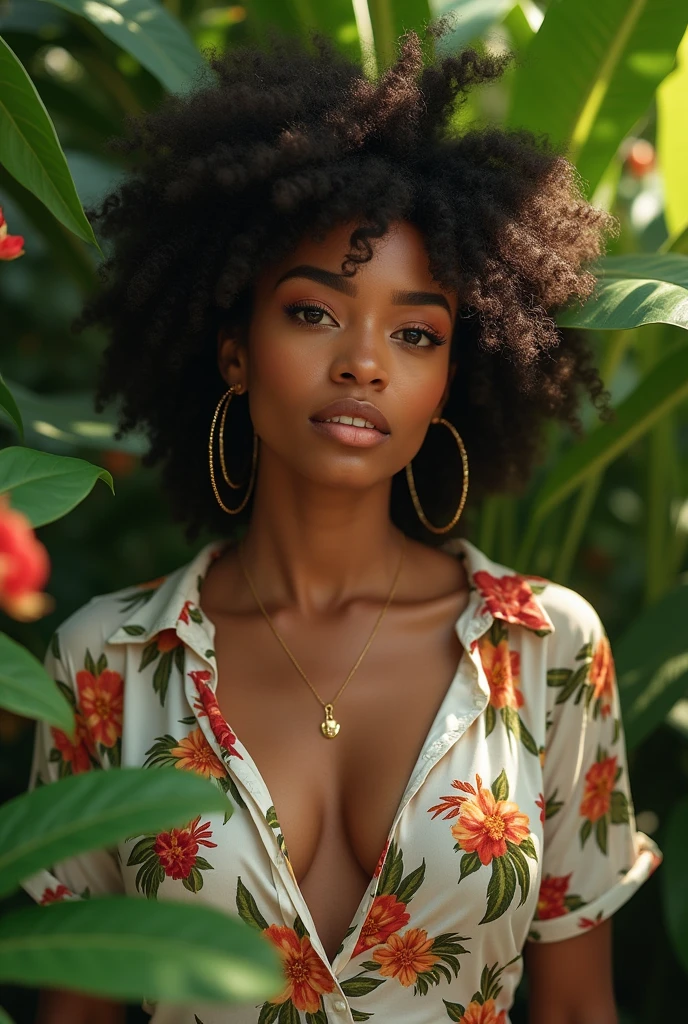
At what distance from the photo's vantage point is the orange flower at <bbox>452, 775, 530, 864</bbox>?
4.06ft

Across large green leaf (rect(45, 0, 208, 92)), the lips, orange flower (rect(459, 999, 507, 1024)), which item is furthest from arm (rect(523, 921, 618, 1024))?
large green leaf (rect(45, 0, 208, 92))

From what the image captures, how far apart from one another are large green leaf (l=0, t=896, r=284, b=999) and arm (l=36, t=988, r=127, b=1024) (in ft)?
2.62

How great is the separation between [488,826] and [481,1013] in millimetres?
226

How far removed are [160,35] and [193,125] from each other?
1.09 feet

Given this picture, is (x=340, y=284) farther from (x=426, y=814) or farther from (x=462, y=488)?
(x=426, y=814)

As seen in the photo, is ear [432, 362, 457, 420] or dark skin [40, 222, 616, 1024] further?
ear [432, 362, 457, 420]

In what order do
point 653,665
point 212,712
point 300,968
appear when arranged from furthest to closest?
point 653,665, point 212,712, point 300,968

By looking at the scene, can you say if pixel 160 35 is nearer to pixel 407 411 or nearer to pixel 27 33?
pixel 27 33

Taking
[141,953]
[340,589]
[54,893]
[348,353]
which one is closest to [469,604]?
[340,589]

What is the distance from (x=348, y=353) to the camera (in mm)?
1240

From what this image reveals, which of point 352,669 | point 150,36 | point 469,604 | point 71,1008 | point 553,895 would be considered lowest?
point 71,1008

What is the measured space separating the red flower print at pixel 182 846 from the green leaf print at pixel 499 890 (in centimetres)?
31

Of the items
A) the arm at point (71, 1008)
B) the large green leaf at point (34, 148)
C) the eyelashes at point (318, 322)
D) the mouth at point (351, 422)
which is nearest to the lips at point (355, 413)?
the mouth at point (351, 422)

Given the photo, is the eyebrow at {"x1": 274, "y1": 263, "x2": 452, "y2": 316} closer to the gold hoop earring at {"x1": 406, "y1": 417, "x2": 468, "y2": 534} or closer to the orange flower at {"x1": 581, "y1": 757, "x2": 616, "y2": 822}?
the gold hoop earring at {"x1": 406, "y1": 417, "x2": 468, "y2": 534}
